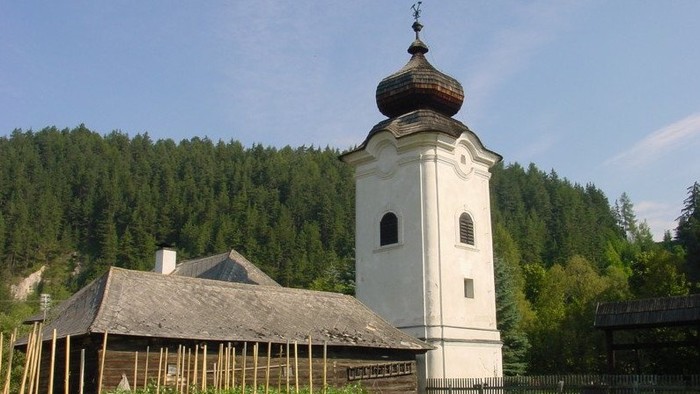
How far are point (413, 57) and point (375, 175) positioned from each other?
4563mm

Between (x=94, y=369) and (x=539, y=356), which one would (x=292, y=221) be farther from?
(x=94, y=369)

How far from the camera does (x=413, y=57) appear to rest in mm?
27766

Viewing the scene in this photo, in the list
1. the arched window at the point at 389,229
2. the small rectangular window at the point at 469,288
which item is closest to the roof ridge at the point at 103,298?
the arched window at the point at 389,229

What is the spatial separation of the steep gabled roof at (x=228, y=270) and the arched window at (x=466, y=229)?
678 centimetres

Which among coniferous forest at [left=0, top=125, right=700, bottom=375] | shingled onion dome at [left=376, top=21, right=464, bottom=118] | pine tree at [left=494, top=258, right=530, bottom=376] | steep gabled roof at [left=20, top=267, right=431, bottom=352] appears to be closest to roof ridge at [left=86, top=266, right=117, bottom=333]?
steep gabled roof at [left=20, top=267, right=431, bottom=352]

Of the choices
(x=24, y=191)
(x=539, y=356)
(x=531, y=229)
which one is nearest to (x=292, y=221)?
(x=531, y=229)

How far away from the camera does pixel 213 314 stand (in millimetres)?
19062

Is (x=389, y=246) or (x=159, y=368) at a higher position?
(x=389, y=246)

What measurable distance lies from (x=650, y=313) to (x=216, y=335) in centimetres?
1279

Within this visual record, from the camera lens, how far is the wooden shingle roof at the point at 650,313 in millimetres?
22375

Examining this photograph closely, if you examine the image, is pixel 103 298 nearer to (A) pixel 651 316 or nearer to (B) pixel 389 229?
(B) pixel 389 229

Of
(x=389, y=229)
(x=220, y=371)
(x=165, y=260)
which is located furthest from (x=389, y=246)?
(x=220, y=371)

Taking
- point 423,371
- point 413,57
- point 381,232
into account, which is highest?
point 413,57

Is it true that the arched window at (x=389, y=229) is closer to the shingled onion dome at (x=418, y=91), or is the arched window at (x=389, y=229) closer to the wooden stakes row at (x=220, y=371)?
the shingled onion dome at (x=418, y=91)
